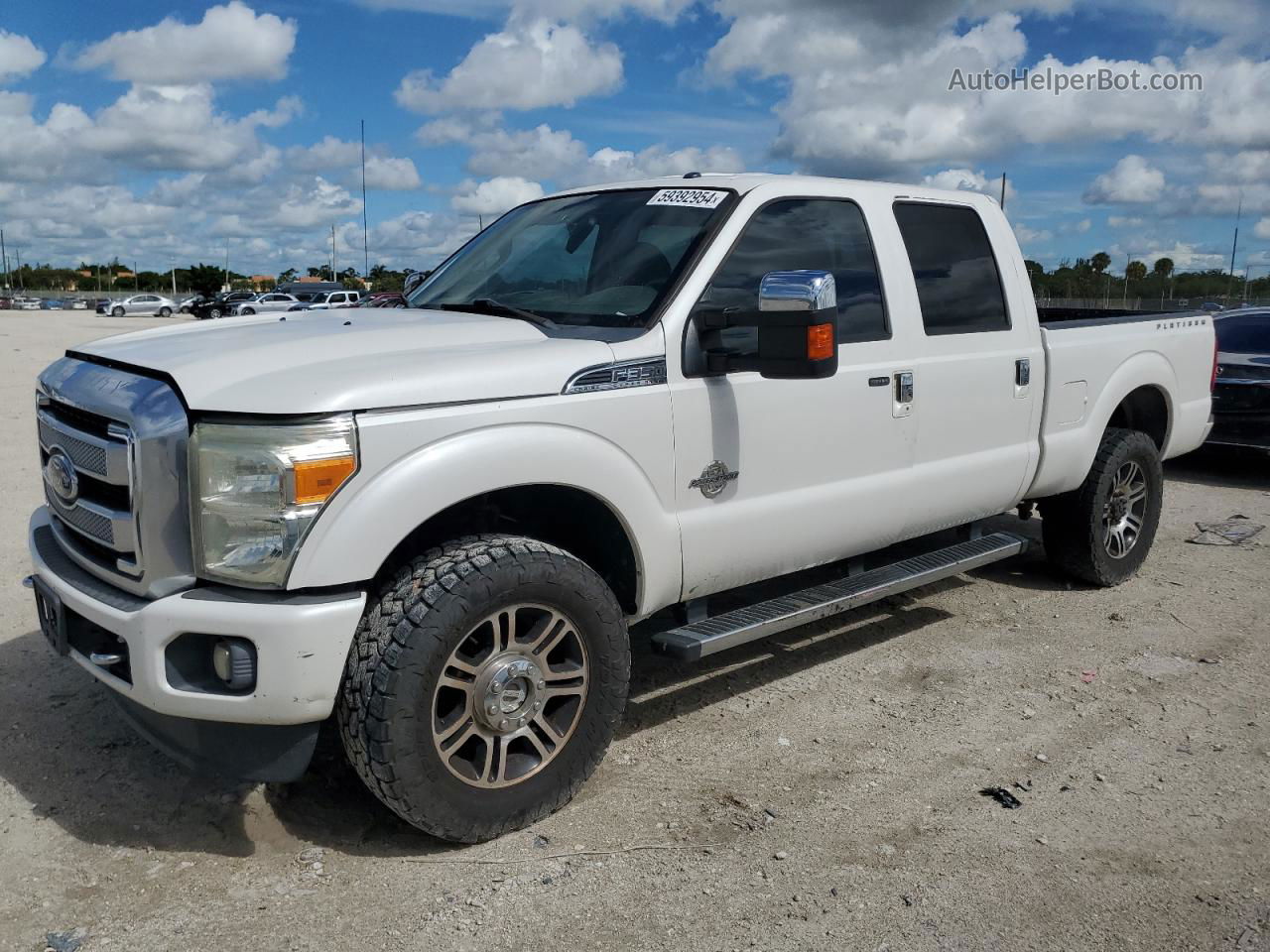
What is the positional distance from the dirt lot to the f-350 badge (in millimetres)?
A: 961

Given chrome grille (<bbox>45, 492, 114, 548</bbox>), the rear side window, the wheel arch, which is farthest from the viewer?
the rear side window

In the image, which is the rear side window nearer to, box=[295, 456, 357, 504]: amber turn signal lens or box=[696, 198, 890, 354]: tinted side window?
box=[696, 198, 890, 354]: tinted side window

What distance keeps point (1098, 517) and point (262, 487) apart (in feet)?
14.6

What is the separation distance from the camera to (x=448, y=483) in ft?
9.96

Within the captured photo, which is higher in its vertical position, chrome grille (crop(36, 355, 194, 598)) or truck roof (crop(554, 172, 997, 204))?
truck roof (crop(554, 172, 997, 204))

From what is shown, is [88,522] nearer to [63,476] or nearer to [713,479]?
[63,476]

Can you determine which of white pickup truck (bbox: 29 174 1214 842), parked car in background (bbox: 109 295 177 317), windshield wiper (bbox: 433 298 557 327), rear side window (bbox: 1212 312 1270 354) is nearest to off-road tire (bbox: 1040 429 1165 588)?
white pickup truck (bbox: 29 174 1214 842)

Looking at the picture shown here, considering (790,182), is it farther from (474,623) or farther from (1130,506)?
(1130,506)

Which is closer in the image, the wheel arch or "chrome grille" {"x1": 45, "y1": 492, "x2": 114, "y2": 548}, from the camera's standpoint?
"chrome grille" {"x1": 45, "y1": 492, "x2": 114, "y2": 548}

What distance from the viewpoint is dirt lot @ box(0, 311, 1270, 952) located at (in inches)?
114

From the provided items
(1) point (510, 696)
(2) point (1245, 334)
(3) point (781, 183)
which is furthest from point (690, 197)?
(2) point (1245, 334)

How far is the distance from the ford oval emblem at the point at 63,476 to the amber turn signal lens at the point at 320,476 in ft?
3.07

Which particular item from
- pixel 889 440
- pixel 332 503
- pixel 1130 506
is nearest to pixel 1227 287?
pixel 1130 506

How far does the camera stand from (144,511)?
2.90 m
